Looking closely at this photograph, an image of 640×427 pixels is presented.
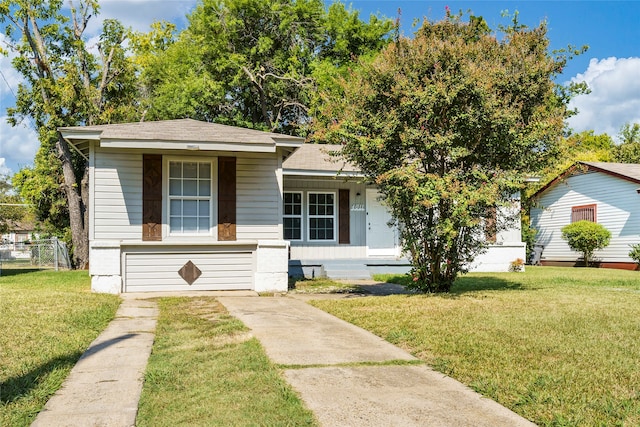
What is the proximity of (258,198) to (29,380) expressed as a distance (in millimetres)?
7659

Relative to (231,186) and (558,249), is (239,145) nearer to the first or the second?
(231,186)

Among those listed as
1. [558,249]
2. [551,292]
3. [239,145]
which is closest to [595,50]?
[558,249]

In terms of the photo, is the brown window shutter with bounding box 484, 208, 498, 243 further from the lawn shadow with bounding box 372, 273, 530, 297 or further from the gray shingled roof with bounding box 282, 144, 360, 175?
the gray shingled roof with bounding box 282, 144, 360, 175

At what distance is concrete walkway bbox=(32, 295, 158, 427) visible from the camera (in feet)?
11.8

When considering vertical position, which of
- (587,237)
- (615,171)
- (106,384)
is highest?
(615,171)

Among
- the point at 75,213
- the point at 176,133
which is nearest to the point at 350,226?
the point at 176,133

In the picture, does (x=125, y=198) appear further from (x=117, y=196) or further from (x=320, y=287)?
(x=320, y=287)

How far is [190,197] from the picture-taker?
11.4 metres

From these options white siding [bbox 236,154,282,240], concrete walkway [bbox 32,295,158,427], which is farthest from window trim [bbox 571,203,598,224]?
concrete walkway [bbox 32,295,158,427]

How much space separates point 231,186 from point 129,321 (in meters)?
4.56

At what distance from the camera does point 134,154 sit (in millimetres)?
11266

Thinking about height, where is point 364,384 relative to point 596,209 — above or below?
below

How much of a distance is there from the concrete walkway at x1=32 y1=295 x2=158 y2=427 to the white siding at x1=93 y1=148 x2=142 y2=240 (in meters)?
4.54

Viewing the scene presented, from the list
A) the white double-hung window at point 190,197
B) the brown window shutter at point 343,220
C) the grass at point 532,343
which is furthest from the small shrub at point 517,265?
the white double-hung window at point 190,197
